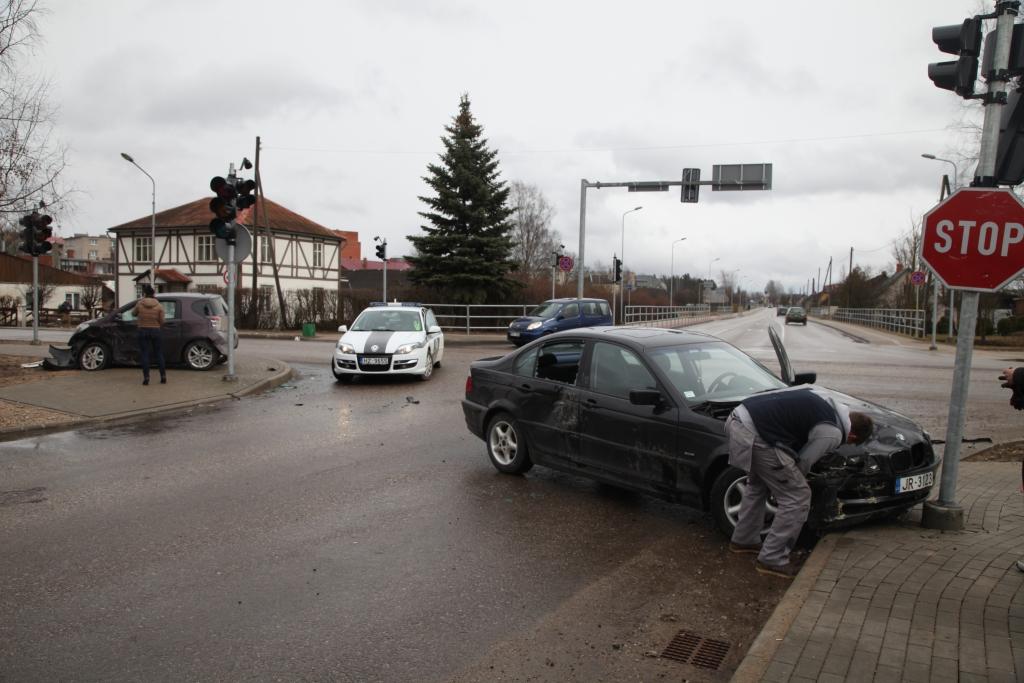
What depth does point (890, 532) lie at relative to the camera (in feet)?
16.9

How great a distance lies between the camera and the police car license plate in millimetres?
5047

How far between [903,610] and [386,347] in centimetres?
1166

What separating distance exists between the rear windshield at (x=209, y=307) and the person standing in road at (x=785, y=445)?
42.3 ft

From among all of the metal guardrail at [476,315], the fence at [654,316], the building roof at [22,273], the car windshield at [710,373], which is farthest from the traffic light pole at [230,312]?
the building roof at [22,273]

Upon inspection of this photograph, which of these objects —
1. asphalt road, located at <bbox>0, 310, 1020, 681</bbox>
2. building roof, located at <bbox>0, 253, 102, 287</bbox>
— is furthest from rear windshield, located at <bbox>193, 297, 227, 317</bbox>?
building roof, located at <bbox>0, 253, 102, 287</bbox>

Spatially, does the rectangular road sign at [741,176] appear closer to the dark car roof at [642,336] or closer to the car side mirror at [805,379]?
the dark car roof at [642,336]

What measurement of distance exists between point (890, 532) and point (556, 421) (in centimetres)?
286

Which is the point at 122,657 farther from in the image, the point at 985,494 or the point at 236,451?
the point at 985,494

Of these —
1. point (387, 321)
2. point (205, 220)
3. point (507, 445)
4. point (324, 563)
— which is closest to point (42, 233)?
point (387, 321)

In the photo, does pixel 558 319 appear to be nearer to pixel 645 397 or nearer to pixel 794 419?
pixel 645 397

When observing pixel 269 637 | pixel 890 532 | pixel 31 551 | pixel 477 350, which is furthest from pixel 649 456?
pixel 477 350

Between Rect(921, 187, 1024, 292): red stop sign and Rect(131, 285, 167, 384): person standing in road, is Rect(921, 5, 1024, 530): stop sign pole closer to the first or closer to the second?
Rect(921, 187, 1024, 292): red stop sign

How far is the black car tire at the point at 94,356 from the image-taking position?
14500mm

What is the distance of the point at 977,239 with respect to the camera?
4.86 m
